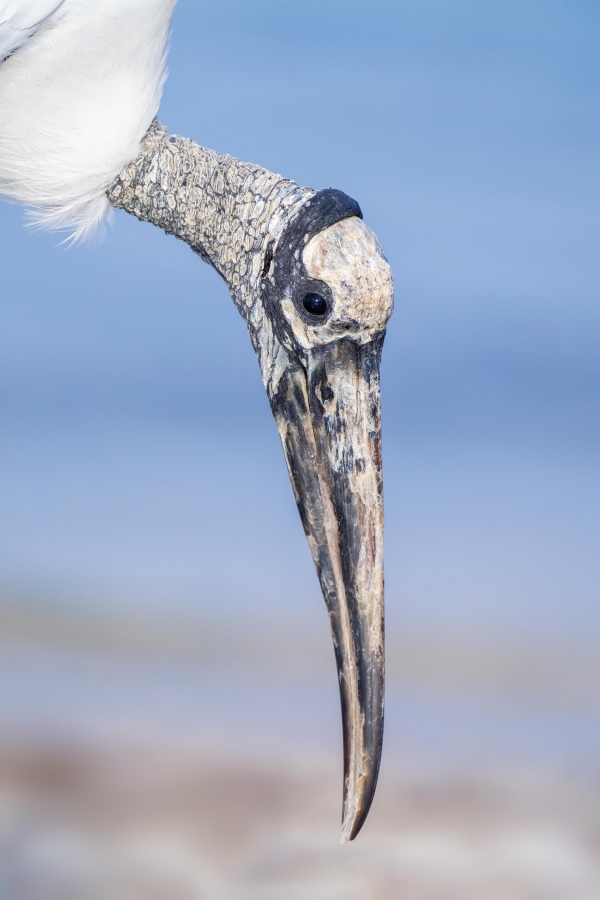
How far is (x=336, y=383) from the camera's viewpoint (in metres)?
2.67

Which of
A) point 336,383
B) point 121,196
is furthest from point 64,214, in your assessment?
point 336,383

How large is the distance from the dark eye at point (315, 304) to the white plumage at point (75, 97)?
81 centimetres

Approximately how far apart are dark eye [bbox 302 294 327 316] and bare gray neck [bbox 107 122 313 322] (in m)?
0.21

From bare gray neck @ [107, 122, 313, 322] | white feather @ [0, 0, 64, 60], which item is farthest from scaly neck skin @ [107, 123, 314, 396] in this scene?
white feather @ [0, 0, 64, 60]

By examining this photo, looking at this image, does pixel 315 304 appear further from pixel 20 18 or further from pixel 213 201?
pixel 20 18

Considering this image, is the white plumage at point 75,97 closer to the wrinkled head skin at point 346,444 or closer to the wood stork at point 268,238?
the wood stork at point 268,238

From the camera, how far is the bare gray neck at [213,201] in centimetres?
286

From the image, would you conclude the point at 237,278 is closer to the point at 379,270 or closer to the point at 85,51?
the point at 379,270

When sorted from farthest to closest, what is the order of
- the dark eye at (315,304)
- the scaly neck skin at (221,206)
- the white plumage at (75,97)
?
the white plumage at (75,97)
the scaly neck skin at (221,206)
the dark eye at (315,304)

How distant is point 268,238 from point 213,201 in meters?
0.30

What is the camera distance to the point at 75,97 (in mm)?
3131

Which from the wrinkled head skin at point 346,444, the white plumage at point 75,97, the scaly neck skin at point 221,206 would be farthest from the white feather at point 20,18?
the wrinkled head skin at point 346,444

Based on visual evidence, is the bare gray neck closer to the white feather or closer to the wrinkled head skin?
the wrinkled head skin

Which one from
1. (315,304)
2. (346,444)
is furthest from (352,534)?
(315,304)
